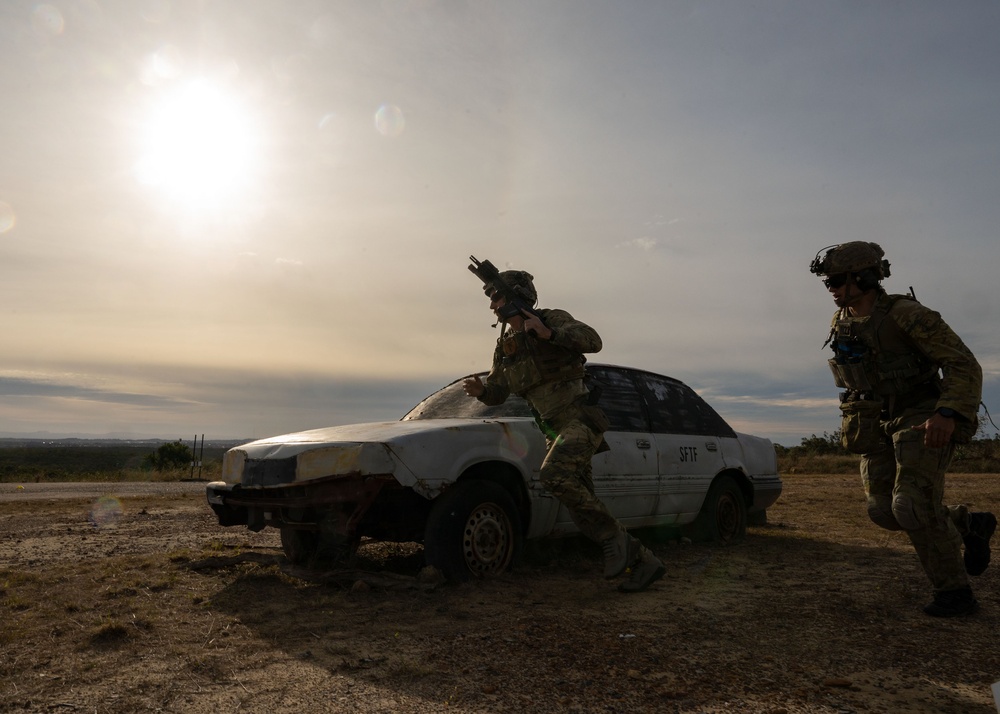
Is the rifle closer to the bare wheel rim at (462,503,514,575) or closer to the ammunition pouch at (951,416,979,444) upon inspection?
the bare wheel rim at (462,503,514,575)

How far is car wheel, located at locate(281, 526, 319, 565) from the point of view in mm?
4699

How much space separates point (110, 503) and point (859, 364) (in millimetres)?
9624

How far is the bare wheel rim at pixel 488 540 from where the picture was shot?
160 inches

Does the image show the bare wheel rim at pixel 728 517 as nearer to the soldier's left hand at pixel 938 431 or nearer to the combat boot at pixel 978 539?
the combat boot at pixel 978 539

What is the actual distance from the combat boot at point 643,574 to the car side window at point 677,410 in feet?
5.59

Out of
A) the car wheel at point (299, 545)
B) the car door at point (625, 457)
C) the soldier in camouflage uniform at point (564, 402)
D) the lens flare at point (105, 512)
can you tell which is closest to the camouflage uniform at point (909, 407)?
the soldier in camouflage uniform at point (564, 402)

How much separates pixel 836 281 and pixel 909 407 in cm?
74

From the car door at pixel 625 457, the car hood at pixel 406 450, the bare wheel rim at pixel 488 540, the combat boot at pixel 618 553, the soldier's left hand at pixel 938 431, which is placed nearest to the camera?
the soldier's left hand at pixel 938 431

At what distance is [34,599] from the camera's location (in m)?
3.74

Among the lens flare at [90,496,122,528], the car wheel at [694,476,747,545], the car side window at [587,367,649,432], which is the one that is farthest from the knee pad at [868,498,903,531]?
the lens flare at [90,496,122,528]

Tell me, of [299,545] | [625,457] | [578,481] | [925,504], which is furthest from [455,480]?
[925,504]

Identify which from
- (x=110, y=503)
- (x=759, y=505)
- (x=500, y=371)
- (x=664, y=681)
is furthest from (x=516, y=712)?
(x=110, y=503)

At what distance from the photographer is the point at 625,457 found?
5133 millimetres

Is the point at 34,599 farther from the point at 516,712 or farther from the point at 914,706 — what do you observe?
the point at 914,706
